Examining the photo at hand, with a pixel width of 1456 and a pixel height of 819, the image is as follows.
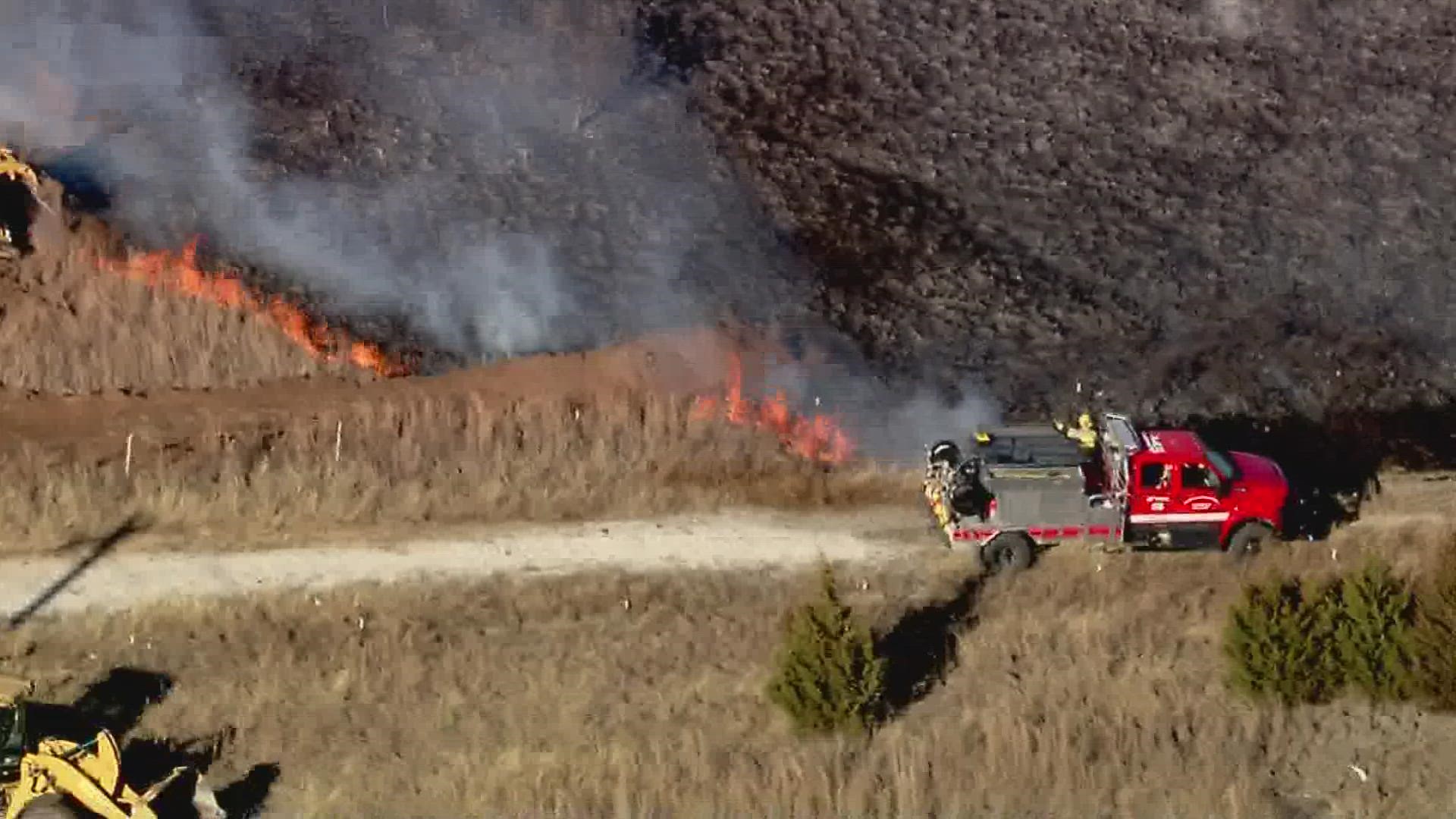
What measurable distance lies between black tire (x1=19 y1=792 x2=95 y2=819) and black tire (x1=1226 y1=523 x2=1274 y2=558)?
16.0 m

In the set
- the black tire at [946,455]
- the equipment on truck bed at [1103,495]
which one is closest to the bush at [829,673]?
the equipment on truck bed at [1103,495]

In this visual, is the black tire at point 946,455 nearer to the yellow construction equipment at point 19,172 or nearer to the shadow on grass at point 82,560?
the shadow on grass at point 82,560

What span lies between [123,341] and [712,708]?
44.0 feet

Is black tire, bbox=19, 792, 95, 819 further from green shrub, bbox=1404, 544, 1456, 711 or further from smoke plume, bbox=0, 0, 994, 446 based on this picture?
green shrub, bbox=1404, 544, 1456, 711

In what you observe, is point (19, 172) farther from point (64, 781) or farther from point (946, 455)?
point (946, 455)

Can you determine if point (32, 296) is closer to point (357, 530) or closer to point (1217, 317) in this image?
point (357, 530)

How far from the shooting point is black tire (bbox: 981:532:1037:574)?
84.1ft

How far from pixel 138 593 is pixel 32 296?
8.47 meters

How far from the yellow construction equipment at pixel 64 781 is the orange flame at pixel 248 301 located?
36.9ft

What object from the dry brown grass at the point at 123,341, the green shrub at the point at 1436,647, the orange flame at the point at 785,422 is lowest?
the green shrub at the point at 1436,647

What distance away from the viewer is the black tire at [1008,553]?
25625 mm

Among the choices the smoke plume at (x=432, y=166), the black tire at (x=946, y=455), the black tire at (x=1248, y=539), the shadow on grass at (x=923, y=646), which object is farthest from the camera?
the smoke plume at (x=432, y=166)

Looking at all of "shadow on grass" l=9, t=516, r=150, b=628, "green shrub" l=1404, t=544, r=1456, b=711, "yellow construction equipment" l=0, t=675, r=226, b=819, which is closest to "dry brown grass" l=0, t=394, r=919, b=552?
"shadow on grass" l=9, t=516, r=150, b=628

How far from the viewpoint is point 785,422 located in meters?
29.8
